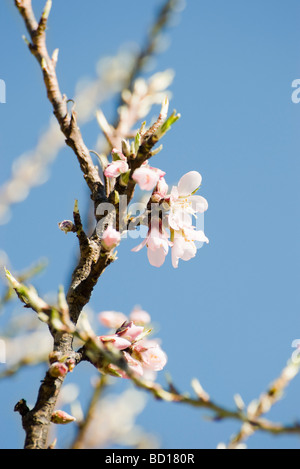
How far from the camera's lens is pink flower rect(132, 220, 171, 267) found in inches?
58.5

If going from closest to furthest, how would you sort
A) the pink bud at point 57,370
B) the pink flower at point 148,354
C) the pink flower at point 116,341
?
the pink bud at point 57,370 → the pink flower at point 116,341 → the pink flower at point 148,354

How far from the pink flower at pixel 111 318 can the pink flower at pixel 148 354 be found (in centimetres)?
32

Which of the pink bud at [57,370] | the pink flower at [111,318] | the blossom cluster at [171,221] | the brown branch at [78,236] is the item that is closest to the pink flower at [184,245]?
the blossom cluster at [171,221]

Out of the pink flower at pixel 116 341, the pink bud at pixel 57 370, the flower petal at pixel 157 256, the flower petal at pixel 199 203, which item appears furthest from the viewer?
the flower petal at pixel 199 203

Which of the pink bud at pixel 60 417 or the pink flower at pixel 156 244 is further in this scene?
the pink flower at pixel 156 244

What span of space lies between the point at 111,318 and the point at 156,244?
17.1 inches

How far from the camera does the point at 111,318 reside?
1.75 metres

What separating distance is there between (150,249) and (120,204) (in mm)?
221

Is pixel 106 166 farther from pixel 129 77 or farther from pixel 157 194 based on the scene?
pixel 129 77

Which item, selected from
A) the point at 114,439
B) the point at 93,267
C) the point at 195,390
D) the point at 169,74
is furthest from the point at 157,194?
the point at 114,439

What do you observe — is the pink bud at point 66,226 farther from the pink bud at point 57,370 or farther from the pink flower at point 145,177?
the pink bud at point 57,370

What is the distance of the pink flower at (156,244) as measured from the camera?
4.87 feet

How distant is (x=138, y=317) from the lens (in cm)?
154
